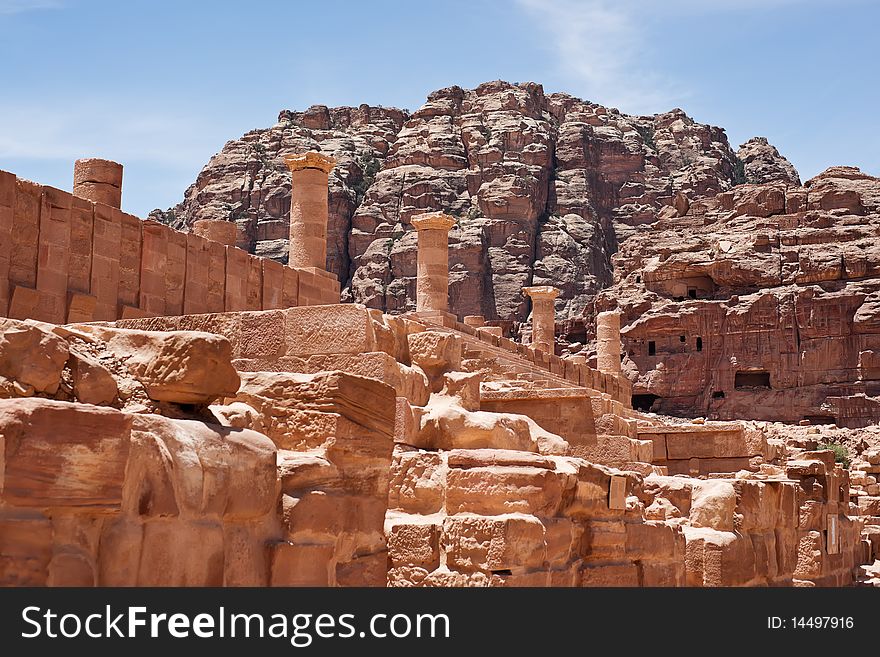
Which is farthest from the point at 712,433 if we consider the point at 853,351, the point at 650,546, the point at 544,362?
the point at 853,351

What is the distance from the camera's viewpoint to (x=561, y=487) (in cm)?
572

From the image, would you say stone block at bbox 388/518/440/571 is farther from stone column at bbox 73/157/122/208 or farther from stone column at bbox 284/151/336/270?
stone column at bbox 284/151/336/270

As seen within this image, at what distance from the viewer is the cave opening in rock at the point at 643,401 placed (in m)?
52.2

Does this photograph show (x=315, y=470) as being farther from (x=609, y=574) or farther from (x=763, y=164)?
(x=763, y=164)

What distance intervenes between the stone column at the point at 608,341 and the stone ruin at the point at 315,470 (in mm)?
28531

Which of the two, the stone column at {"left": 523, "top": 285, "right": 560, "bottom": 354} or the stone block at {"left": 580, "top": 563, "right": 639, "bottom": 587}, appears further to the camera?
the stone column at {"left": 523, "top": 285, "right": 560, "bottom": 354}

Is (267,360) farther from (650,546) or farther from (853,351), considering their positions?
(853,351)

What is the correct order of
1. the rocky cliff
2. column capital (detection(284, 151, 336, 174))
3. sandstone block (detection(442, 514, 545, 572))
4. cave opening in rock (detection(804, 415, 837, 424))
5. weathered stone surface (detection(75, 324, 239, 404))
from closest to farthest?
1. weathered stone surface (detection(75, 324, 239, 404))
2. sandstone block (detection(442, 514, 545, 572))
3. column capital (detection(284, 151, 336, 174))
4. cave opening in rock (detection(804, 415, 837, 424))
5. the rocky cliff

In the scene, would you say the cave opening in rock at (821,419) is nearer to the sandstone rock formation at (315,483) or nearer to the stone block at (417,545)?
the sandstone rock formation at (315,483)

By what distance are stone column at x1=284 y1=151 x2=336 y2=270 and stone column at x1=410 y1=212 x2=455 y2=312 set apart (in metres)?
3.91

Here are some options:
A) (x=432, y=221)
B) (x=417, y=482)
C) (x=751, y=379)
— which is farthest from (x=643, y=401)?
(x=417, y=482)

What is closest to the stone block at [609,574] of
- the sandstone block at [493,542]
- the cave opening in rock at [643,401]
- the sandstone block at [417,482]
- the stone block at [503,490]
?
the stone block at [503,490]

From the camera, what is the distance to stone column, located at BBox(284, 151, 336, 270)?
1950 cm

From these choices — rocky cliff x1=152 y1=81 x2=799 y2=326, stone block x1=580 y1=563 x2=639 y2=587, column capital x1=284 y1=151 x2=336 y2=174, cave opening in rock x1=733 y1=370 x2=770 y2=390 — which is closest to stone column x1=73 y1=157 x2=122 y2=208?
column capital x1=284 y1=151 x2=336 y2=174
